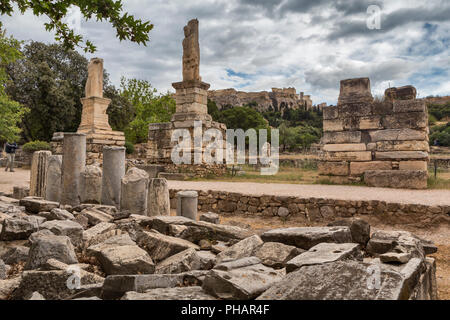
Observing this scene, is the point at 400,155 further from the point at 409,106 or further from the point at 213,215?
the point at 213,215

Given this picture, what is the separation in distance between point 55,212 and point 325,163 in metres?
7.79

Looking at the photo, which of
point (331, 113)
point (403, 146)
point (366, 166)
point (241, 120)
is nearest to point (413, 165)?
point (403, 146)

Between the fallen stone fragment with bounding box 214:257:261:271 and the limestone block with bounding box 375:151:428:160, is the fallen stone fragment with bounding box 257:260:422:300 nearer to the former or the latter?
the fallen stone fragment with bounding box 214:257:261:271

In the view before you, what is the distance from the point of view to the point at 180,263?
10.8 ft

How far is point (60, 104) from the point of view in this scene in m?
28.9

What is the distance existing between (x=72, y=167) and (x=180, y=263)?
4.39 meters

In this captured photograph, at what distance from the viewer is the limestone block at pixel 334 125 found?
10.2 m

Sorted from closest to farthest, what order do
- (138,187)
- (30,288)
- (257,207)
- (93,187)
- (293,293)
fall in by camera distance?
(293,293)
(30,288)
(138,187)
(93,187)
(257,207)

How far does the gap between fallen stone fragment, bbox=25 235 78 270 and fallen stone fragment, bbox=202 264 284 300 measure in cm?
158

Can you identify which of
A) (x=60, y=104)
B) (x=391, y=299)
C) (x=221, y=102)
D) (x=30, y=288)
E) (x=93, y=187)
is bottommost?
(x=30, y=288)

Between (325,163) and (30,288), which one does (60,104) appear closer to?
(325,163)

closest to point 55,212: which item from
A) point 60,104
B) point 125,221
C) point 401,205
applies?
point 125,221

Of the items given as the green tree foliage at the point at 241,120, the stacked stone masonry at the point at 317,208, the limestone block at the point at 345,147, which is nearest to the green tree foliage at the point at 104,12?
the stacked stone masonry at the point at 317,208

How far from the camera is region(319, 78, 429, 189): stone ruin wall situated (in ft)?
29.9
